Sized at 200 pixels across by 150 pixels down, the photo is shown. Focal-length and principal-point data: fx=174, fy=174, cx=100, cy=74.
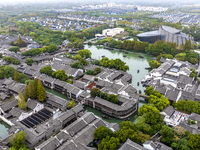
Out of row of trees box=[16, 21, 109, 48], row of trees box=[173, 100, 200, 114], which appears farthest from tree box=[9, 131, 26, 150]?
row of trees box=[16, 21, 109, 48]

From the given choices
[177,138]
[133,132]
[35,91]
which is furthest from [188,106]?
[35,91]

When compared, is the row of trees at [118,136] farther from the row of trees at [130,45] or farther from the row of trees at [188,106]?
the row of trees at [130,45]

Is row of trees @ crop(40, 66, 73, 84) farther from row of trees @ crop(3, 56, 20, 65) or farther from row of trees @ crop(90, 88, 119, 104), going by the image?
row of trees @ crop(3, 56, 20, 65)

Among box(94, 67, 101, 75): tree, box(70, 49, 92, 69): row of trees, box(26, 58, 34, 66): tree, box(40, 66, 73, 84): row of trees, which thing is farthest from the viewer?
box(26, 58, 34, 66): tree

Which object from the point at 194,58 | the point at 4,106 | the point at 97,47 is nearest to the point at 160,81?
the point at 194,58

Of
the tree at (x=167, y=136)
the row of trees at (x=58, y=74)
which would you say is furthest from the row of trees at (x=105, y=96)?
the tree at (x=167, y=136)

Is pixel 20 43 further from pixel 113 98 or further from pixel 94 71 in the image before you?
pixel 113 98

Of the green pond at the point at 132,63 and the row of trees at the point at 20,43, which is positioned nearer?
the green pond at the point at 132,63
